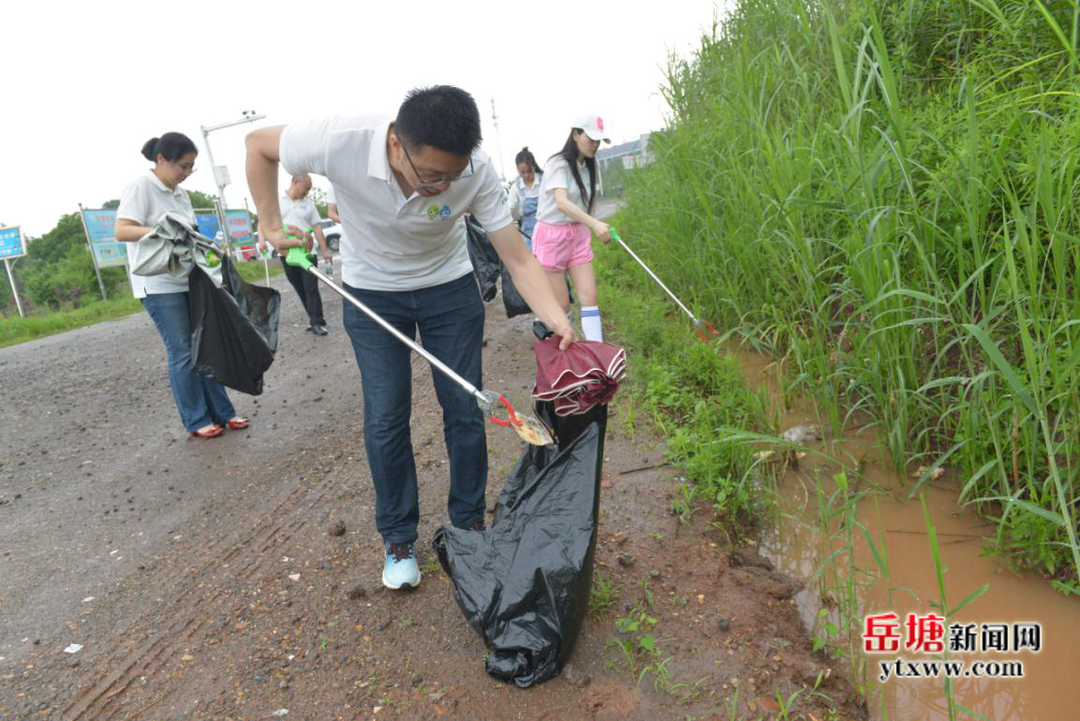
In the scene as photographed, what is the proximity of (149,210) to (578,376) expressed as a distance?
3011mm

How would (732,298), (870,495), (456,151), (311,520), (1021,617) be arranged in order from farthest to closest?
(732,298), (311,520), (870,495), (1021,617), (456,151)

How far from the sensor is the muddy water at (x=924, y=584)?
191 cm

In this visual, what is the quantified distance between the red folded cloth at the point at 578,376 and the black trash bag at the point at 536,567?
0.40 feet

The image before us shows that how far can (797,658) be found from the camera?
6.55 ft

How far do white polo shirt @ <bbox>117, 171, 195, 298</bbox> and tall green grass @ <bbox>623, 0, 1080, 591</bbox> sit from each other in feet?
10.8

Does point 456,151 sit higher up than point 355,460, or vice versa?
point 456,151

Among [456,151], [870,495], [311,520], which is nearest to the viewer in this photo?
[456,151]

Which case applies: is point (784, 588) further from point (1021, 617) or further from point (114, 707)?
point (114, 707)

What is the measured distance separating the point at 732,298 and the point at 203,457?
335 cm

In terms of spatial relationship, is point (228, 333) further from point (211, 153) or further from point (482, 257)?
point (211, 153)

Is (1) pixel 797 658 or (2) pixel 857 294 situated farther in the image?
(2) pixel 857 294

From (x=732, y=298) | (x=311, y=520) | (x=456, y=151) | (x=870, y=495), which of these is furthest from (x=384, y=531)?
(x=732, y=298)

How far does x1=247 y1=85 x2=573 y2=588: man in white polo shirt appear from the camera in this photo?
2.07 metres

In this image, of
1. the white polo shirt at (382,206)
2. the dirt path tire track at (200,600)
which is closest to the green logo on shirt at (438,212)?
the white polo shirt at (382,206)
